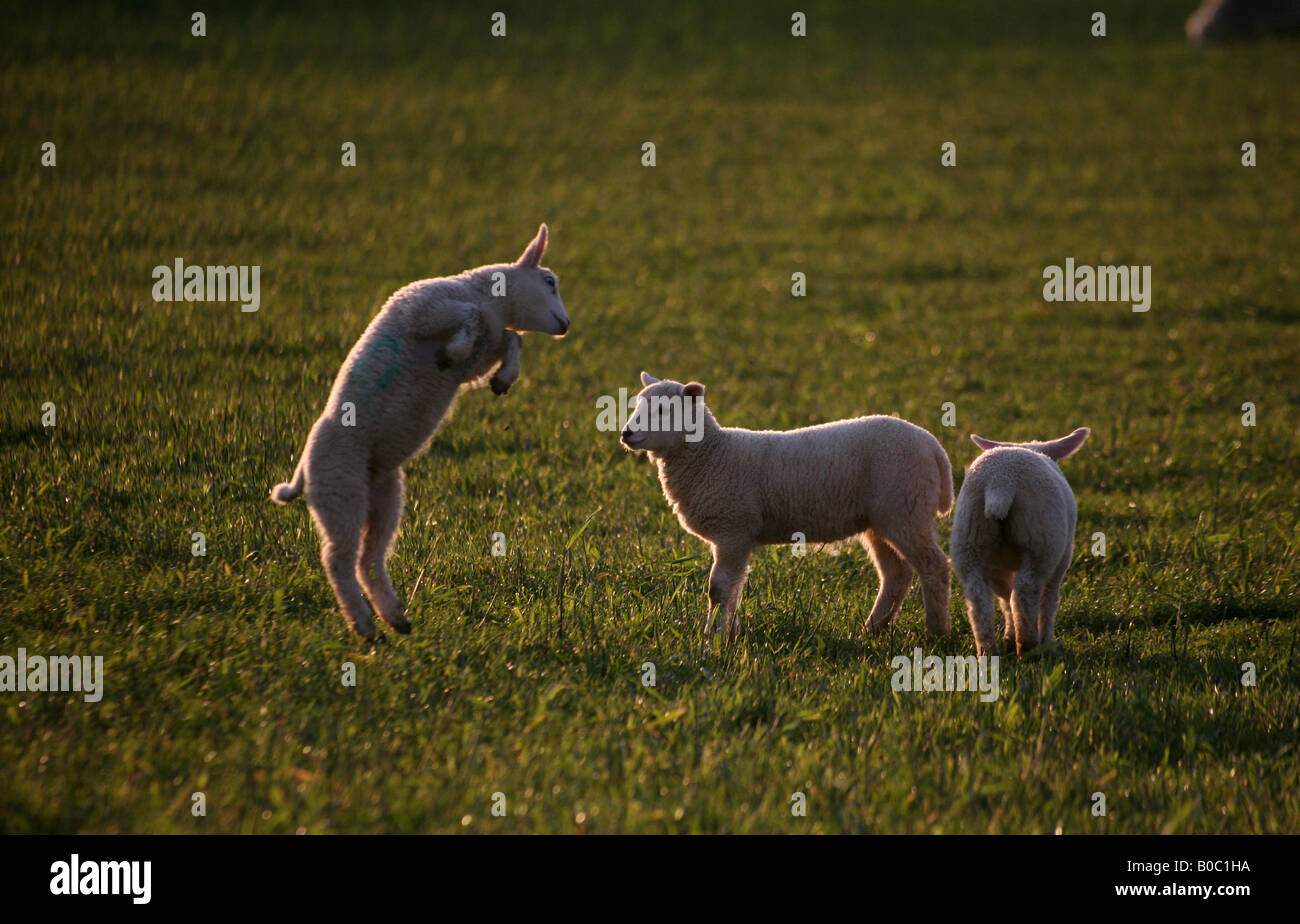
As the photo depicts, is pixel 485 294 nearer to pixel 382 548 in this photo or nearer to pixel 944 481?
pixel 382 548

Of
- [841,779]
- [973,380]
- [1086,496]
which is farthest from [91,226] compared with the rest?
[841,779]

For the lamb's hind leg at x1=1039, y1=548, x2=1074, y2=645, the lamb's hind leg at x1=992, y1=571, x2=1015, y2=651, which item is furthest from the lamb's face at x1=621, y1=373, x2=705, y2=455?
the lamb's hind leg at x1=1039, y1=548, x2=1074, y2=645

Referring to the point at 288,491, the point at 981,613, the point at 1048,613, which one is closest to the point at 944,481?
the point at 981,613

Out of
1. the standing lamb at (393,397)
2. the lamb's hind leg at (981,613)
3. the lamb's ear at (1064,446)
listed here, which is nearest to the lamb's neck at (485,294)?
the standing lamb at (393,397)

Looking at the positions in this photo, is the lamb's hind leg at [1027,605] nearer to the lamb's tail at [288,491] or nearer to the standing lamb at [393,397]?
the standing lamb at [393,397]

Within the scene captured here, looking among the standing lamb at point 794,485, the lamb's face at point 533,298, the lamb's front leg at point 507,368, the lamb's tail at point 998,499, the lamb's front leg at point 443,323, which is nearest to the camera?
the lamb's front leg at point 443,323

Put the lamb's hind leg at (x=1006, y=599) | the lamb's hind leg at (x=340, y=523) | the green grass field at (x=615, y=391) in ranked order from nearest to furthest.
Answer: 1. the green grass field at (x=615, y=391)
2. the lamb's hind leg at (x=340, y=523)
3. the lamb's hind leg at (x=1006, y=599)

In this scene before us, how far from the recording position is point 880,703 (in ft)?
19.2

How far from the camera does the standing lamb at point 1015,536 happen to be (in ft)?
20.9

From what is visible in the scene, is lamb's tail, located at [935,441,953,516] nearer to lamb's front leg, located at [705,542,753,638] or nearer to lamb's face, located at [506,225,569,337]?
lamb's front leg, located at [705,542,753,638]

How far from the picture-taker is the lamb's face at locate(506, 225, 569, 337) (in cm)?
600

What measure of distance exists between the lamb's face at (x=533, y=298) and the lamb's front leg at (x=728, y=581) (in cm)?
158

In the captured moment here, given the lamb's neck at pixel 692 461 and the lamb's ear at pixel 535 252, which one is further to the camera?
the lamb's neck at pixel 692 461
